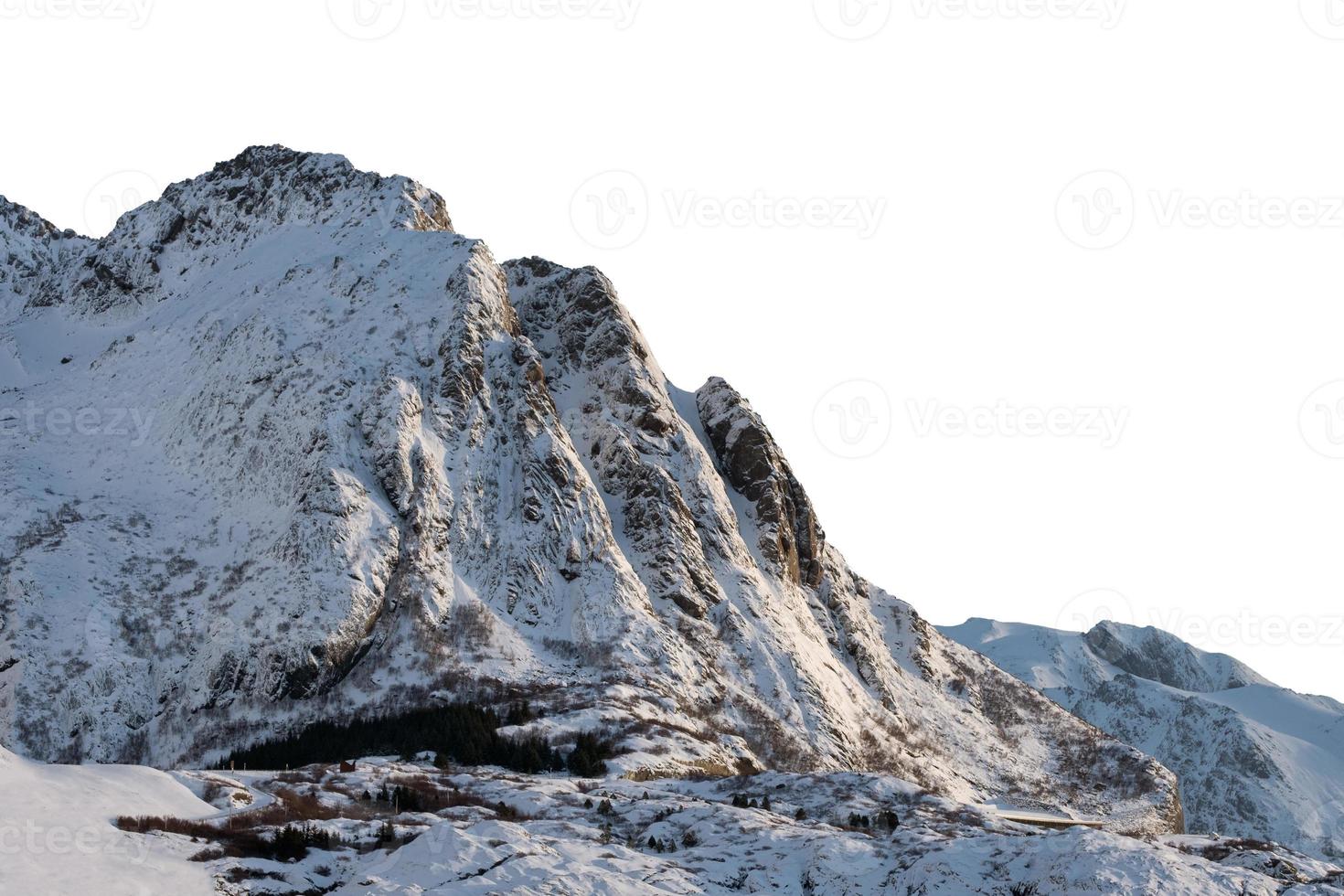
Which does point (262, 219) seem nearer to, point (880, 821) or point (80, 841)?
point (880, 821)

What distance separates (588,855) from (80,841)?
17313 mm

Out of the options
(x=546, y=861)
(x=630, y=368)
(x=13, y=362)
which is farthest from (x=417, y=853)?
(x=13, y=362)

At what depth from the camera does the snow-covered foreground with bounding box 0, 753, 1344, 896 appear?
40.0 meters

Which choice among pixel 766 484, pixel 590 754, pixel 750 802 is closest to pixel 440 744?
pixel 590 754

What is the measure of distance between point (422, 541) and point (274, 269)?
190ft

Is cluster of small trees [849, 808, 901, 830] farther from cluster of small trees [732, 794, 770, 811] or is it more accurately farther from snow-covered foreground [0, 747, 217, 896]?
snow-covered foreground [0, 747, 217, 896]

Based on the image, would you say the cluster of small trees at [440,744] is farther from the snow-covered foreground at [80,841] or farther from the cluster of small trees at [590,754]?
the snow-covered foreground at [80,841]

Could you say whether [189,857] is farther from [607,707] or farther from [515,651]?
[515,651]

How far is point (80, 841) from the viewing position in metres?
40.5

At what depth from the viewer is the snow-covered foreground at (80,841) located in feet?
122

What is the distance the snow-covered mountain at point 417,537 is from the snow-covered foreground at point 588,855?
4455 centimetres

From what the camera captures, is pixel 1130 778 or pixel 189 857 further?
pixel 1130 778

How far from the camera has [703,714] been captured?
127 m

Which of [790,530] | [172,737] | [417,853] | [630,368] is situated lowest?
[172,737]
